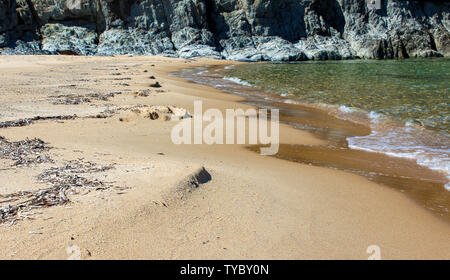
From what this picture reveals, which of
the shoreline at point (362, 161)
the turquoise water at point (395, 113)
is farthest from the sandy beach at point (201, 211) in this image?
the turquoise water at point (395, 113)

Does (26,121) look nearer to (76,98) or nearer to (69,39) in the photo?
(76,98)

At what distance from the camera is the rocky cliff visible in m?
35.6

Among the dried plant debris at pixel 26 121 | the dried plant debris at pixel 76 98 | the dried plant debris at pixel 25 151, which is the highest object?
the dried plant debris at pixel 76 98

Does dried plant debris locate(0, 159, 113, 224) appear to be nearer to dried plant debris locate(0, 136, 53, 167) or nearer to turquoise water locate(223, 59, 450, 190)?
dried plant debris locate(0, 136, 53, 167)

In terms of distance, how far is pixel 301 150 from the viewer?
4.80 metres

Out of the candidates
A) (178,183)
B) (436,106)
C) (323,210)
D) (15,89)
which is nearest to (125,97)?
(15,89)

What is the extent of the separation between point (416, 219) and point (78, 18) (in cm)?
4289

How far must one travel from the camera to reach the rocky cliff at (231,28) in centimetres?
3562

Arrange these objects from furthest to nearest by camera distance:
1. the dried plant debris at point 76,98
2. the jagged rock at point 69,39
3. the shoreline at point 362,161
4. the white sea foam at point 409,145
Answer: the jagged rock at point 69,39 → the dried plant debris at point 76,98 → the white sea foam at point 409,145 → the shoreline at point 362,161

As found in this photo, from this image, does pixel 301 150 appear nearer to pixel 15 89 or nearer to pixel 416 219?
pixel 416 219

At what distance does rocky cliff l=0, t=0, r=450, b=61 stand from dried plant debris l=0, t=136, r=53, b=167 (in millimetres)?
33053

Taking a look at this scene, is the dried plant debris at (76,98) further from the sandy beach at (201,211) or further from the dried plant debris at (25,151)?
the dried plant debris at (25,151)

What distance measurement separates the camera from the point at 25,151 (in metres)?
3.15

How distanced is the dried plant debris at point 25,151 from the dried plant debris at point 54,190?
320 mm
